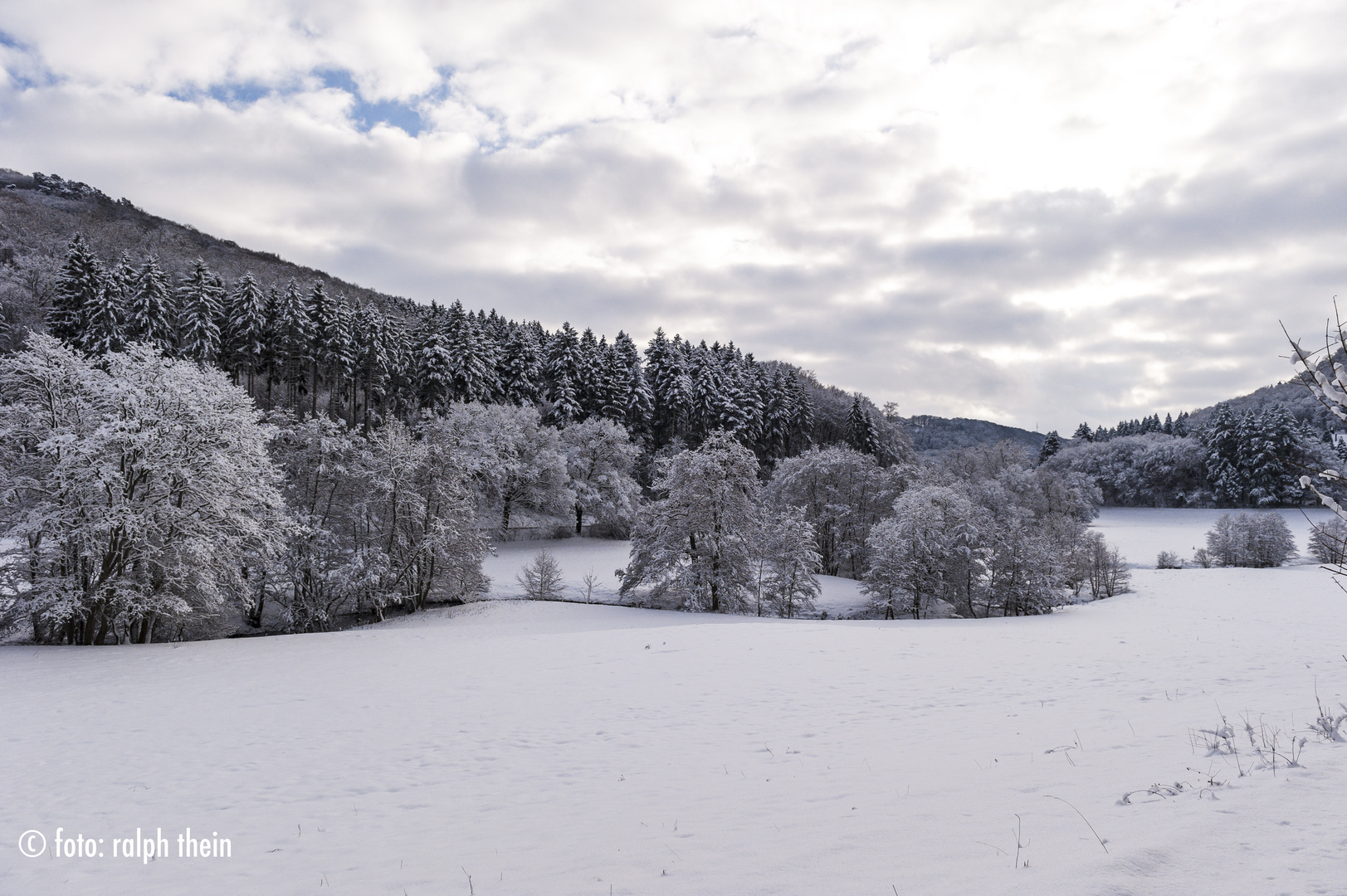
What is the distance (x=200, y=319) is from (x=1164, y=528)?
376ft

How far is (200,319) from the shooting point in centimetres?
5569

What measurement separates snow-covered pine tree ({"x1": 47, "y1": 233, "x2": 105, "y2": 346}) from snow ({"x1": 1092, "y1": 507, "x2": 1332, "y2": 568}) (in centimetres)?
10262

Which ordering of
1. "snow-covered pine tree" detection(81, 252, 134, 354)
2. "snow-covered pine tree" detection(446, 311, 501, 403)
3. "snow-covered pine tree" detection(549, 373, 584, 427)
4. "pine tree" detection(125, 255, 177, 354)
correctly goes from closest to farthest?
"snow-covered pine tree" detection(81, 252, 134, 354), "pine tree" detection(125, 255, 177, 354), "snow-covered pine tree" detection(446, 311, 501, 403), "snow-covered pine tree" detection(549, 373, 584, 427)

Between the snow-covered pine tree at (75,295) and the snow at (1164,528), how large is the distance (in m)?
103

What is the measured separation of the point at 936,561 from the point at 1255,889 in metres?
35.3

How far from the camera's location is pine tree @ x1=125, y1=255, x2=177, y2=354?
5452 cm

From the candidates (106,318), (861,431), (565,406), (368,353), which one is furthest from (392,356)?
(861,431)

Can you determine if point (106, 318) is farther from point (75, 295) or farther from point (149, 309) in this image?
point (75, 295)

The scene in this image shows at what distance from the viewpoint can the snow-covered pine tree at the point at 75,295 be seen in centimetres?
5388

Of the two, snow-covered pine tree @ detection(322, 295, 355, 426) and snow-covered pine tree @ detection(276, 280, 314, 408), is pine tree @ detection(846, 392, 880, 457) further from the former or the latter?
snow-covered pine tree @ detection(276, 280, 314, 408)

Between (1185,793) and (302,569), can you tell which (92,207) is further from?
(1185,793)

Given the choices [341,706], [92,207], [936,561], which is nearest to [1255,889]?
[341,706]

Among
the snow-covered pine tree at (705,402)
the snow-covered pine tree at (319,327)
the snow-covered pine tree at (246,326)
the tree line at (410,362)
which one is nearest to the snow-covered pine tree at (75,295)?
the tree line at (410,362)

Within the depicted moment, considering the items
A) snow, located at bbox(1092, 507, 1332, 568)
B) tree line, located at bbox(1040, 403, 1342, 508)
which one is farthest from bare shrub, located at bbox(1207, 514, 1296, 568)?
tree line, located at bbox(1040, 403, 1342, 508)
